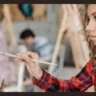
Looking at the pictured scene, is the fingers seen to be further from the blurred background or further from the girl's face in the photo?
the blurred background

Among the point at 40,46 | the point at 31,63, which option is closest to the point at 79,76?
the point at 31,63

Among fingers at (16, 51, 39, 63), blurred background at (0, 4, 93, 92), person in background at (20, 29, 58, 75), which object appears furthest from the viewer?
person in background at (20, 29, 58, 75)

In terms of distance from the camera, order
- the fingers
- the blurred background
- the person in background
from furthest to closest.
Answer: the person in background
the blurred background
the fingers

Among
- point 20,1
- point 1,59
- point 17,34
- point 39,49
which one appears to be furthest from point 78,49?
point 17,34

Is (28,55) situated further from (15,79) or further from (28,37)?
(28,37)

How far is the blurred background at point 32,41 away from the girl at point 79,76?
2.86ft

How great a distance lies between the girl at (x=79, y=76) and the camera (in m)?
1.25

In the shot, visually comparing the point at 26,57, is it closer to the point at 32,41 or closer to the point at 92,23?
the point at 92,23

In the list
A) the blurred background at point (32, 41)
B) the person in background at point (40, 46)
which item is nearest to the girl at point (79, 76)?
the blurred background at point (32, 41)

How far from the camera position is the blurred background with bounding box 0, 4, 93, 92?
2523 millimetres

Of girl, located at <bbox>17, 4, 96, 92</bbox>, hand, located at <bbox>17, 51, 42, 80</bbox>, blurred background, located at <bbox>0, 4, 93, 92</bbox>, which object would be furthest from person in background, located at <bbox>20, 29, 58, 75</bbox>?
hand, located at <bbox>17, 51, 42, 80</bbox>

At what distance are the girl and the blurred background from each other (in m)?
0.87

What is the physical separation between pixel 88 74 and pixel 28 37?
11.3ft

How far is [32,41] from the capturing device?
4805 mm
